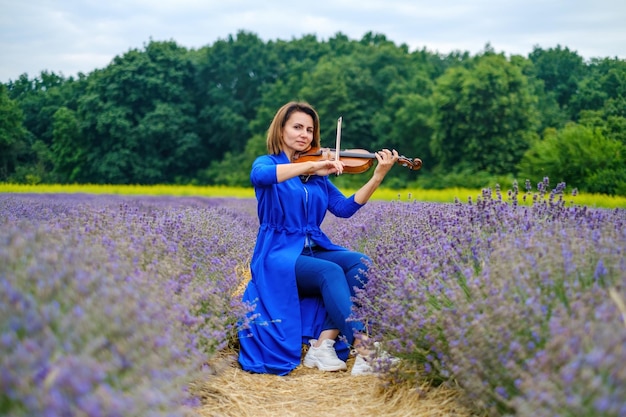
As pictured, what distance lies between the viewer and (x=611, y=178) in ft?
47.3

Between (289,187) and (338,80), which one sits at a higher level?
(338,80)

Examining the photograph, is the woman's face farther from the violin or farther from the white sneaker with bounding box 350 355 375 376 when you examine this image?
the white sneaker with bounding box 350 355 375 376

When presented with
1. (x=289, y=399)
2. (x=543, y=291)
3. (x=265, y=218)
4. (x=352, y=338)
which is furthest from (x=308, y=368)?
(x=543, y=291)

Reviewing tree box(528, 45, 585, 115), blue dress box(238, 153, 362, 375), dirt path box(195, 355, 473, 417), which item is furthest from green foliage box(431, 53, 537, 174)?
dirt path box(195, 355, 473, 417)

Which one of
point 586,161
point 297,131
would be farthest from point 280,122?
point 586,161

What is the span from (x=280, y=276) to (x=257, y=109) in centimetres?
3468

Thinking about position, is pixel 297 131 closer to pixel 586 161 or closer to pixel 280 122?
pixel 280 122

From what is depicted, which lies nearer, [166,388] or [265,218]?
[166,388]

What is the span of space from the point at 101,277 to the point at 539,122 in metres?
29.1

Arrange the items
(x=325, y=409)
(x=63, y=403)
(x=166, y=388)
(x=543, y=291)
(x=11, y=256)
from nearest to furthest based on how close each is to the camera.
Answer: (x=63, y=403) < (x=166, y=388) < (x=11, y=256) < (x=543, y=291) < (x=325, y=409)

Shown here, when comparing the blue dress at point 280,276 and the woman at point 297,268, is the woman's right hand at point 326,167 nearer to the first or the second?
the woman at point 297,268

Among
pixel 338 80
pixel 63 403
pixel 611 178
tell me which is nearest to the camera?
pixel 63 403

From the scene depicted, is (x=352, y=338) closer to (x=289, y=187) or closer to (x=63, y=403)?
(x=289, y=187)

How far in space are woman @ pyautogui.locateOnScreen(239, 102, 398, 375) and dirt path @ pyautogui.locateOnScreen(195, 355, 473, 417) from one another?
0.42ft
